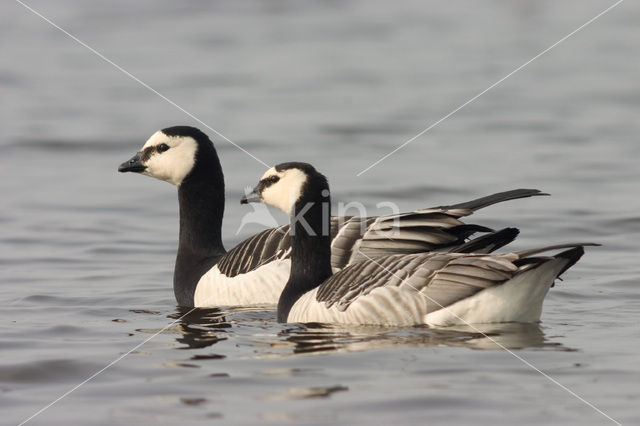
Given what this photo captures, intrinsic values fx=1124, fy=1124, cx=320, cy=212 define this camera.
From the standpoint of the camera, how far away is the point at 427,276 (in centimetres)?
890

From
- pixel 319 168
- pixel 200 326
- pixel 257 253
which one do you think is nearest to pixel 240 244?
pixel 257 253

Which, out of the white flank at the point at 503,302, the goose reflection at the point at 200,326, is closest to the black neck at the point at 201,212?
the goose reflection at the point at 200,326

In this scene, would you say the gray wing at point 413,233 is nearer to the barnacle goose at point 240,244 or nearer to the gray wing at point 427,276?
the barnacle goose at point 240,244

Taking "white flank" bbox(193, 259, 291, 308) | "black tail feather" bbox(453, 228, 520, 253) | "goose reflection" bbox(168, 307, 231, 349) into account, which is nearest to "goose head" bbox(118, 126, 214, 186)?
"white flank" bbox(193, 259, 291, 308)

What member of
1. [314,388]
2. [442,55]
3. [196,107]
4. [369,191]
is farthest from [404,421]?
[442,55]

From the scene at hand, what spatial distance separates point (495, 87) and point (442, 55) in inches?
86.2

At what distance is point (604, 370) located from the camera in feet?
25.6

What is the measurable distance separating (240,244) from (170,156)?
1118 mm

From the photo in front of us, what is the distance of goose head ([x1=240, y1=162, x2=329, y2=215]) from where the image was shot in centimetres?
955

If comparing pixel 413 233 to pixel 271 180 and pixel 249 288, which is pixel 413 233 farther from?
pixel 249 288

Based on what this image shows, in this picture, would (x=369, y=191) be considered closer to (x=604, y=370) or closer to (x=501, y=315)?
(x=501, y=315)

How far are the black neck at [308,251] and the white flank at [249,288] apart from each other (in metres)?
0.87

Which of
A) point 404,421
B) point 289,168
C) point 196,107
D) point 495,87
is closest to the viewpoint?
point 404,421

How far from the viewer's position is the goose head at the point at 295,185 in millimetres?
9551
